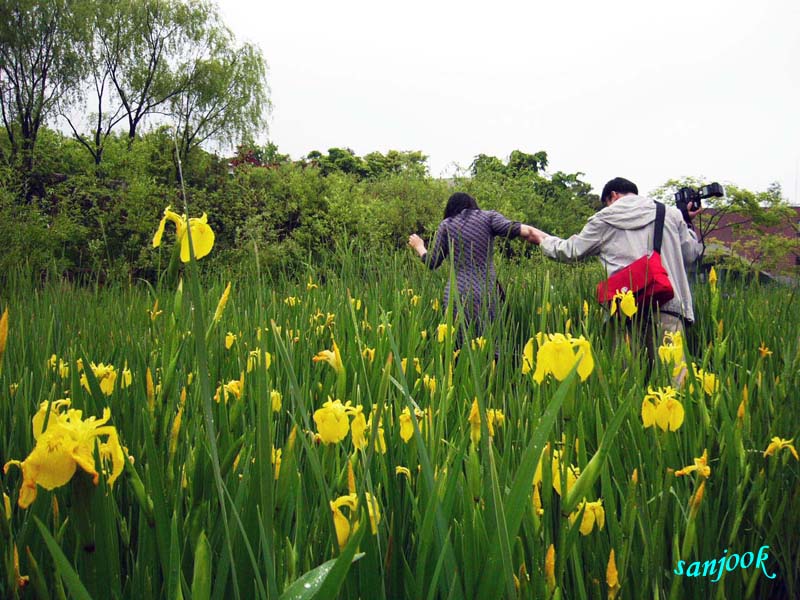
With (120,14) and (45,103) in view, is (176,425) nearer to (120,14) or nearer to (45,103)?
(45,103)

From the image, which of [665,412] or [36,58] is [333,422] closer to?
[665,412]

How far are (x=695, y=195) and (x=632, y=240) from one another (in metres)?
1.13

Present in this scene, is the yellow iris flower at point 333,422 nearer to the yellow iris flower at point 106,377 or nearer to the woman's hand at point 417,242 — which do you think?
the yellow iris flower at point 106,377

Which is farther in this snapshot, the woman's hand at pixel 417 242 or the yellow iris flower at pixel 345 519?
the woman's hand at pixel 417 242

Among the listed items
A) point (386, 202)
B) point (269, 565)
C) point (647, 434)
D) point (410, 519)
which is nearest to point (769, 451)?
point (647, 434)

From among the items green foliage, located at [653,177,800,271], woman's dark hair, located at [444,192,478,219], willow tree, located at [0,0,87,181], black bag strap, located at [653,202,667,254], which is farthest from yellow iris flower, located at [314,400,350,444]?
willow tree, located at [0,0,87,181]

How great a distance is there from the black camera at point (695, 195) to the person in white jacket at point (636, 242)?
623 mm

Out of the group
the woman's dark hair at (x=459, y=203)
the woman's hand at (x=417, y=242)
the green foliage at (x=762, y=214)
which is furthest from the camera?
the green foliage at (x=762, y=214)

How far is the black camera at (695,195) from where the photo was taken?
12.2ft

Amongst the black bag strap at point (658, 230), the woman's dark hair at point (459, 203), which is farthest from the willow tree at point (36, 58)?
the black bag strap at point (658, 230)

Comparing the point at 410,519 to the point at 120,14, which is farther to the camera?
the point at 120,14

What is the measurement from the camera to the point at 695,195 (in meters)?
3.85

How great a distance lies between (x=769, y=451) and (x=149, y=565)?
0.86 m

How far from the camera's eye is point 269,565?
0.43 meters
